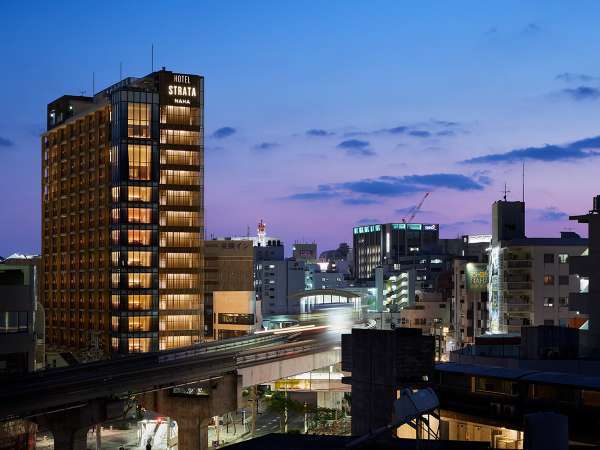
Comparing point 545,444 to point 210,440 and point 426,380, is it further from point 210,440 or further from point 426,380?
point 210,440

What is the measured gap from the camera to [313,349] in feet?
259

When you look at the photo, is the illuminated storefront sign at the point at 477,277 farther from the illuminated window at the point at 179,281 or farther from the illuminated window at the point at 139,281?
the illuminated window at the point at 139,281

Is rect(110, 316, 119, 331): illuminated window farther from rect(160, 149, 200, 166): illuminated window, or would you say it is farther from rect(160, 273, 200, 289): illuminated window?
rect(160, 149, 200, 166): illuminated window

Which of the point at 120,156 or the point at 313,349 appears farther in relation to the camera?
the point at 120,156

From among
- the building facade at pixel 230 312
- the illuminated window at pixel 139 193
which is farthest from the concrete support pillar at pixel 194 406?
the building facade at pixel 230 312

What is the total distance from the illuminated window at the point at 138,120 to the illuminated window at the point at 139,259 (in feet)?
55.4

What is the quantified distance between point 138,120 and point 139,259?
1992cm

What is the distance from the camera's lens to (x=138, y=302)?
127250 millimetres

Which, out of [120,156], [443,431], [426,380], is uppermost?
[120,156]

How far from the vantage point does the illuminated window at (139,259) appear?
128 meters

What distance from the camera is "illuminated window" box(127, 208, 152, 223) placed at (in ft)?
420

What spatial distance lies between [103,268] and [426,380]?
3841 inches

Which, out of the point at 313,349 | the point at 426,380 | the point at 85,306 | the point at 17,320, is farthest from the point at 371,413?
the point at 85,306

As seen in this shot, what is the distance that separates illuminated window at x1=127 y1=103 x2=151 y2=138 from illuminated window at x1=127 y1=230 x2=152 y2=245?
13760 millimetres
